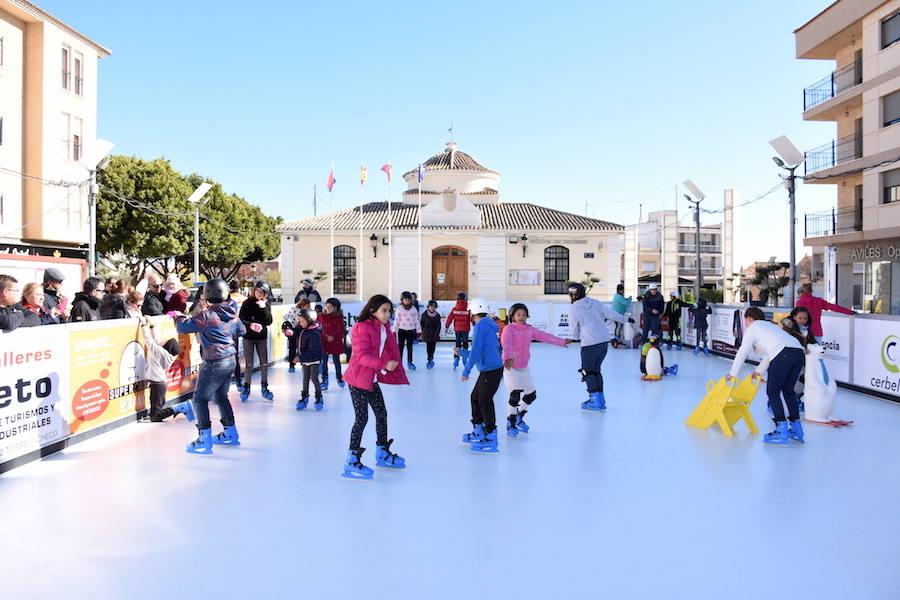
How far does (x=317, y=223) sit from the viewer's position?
1173 inches

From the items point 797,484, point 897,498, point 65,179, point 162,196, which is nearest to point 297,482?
point 797,484

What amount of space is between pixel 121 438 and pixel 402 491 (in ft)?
12.0

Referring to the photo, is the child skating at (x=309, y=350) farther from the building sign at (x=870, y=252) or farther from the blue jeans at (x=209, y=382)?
the building sign at (x=870, y=252)

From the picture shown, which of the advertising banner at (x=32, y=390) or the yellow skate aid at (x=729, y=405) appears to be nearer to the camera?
the advertising banner at (x=32, y=390)

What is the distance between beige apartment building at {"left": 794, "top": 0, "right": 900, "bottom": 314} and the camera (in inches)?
902

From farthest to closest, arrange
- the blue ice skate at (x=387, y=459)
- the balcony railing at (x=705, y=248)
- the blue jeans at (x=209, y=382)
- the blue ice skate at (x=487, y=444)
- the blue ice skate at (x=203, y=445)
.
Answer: the balcony railing at (x=705, y=248)
the blue ice skate at (x=487, y=444)
the blue ice skate at (x=203, y=445)
the blue jeans at (x=209, y=382)
the blue ice skate at (x=387, y=459)

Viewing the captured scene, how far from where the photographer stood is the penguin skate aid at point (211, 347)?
6.36 metres

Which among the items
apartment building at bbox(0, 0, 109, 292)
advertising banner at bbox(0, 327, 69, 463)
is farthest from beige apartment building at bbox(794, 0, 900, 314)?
apartment building at bbox(0, 0, 109, 292)

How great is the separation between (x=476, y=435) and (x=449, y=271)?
22542 mm

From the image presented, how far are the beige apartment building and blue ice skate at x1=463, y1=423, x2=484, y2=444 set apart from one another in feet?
71.0

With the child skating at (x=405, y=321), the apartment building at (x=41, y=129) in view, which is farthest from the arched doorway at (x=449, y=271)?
the child skating at (x=405, y=321)

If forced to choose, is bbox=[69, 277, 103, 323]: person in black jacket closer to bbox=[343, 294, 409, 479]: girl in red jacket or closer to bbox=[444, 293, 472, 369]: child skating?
bbox=[343, 294, 409, 479]: girl in red jacket

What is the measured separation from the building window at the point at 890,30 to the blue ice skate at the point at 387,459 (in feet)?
81.1

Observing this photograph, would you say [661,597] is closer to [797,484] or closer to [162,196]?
[797,484]
